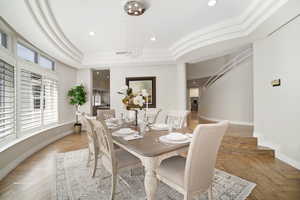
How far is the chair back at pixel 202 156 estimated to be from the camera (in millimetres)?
1172

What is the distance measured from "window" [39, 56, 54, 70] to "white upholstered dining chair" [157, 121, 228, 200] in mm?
4397

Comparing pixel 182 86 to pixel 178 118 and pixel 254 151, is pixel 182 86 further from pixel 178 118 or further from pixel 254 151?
pixel 254 151

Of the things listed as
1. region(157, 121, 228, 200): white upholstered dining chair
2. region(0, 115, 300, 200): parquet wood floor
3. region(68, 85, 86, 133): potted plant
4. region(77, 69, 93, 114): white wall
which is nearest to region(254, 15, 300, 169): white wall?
region(0, 115, 300, 200): parquet wood floor

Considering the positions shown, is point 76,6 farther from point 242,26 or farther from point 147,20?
point 242,26

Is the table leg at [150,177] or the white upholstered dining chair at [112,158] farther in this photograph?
the white upholstered dining chair at [112,158]

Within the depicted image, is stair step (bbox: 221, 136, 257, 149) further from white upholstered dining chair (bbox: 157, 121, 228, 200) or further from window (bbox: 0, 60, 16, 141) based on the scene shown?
window (bbox: 0, 60, 16, 141)

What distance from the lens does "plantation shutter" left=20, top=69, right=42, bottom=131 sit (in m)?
3.05

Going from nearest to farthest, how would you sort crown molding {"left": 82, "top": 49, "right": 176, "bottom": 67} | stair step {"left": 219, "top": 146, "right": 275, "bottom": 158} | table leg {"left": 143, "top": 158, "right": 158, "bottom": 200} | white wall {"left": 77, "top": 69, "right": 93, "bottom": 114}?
table leg {"left": 143, "top": 158, "right": 158, "bottom": 200}, stair step {"left": 219, "top": 146, "right": 275, "bottom": 158}, crown molding {"left": 82, "top": 49, "right": 176, "bottom": 67}, white wall {"left": 77, "top": 69, "right": 93, "bottom": 114}

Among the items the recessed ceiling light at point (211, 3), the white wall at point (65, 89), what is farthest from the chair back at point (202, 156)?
the white wall at point (65, 89)

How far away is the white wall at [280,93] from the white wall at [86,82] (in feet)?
17.3

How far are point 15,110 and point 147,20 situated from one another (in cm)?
320

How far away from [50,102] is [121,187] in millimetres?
3621

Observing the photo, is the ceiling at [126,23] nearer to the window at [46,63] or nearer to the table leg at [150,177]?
the window at [46,63]

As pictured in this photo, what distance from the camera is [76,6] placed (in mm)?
2336
